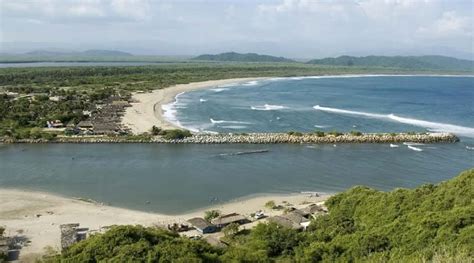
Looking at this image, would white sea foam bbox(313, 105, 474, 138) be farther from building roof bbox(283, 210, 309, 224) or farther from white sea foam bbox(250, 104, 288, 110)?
building roof bbox(283, 210, 309, 224)

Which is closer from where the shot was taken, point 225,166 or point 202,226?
point 202,226

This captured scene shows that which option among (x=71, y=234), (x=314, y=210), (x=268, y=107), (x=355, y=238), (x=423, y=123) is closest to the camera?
(x=355, y=238)

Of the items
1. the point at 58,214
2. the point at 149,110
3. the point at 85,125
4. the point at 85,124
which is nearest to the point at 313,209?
the point at 58,214

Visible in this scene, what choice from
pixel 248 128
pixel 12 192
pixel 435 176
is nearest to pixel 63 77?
pixel 248 128

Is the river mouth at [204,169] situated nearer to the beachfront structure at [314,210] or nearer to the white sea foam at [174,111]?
the beachfront structure at [314,210]

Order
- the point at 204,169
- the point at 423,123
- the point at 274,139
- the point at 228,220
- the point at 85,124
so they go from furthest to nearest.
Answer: the point at 423,123 < the point at 85,124 < the point at 274,139 < the point at 204,169 < the point at 228,220

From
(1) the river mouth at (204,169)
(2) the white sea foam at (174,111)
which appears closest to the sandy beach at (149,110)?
(2) the white sea foam at (174,111)

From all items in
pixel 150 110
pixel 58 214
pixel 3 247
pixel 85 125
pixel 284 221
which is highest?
pixel 150 110

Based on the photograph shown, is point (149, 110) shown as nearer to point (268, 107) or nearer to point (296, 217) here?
point (268, 107)
